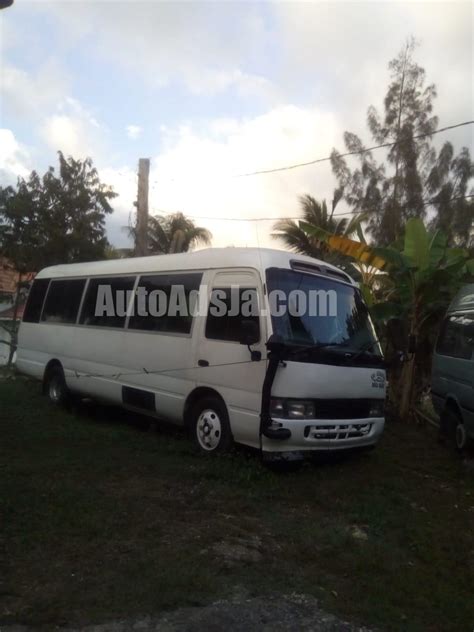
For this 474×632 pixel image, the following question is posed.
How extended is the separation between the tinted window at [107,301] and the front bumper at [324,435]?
3.39 meters

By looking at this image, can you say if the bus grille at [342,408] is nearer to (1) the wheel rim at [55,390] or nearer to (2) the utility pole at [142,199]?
(1) the wheel rim at [55,390]

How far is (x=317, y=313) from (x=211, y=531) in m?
2.92

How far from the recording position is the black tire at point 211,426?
6.73 m

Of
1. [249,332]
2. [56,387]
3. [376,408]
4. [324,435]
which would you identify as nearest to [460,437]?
[376,408]

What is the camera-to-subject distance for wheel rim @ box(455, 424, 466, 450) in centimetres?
808

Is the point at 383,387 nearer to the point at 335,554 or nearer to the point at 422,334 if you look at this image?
the point at 335,554

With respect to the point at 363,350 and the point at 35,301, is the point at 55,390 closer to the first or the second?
the point at 35,301

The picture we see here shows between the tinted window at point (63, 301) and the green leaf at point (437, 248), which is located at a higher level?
the green leaf at point (437, 248)

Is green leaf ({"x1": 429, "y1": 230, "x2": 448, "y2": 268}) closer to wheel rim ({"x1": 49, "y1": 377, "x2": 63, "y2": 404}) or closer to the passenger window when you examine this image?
the passenger window

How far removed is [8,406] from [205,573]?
22.1 feet

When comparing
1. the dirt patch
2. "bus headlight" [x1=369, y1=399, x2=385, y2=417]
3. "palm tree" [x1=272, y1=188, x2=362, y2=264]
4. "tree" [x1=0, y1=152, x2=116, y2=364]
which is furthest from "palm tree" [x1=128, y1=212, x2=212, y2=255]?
the dirt patch

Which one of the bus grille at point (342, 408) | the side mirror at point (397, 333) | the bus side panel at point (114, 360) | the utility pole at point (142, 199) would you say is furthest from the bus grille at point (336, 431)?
the utility pole at point (142, 199)

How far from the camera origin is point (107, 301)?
9.08 meters

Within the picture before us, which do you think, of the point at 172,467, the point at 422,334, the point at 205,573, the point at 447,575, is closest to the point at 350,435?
the point at 172,467
